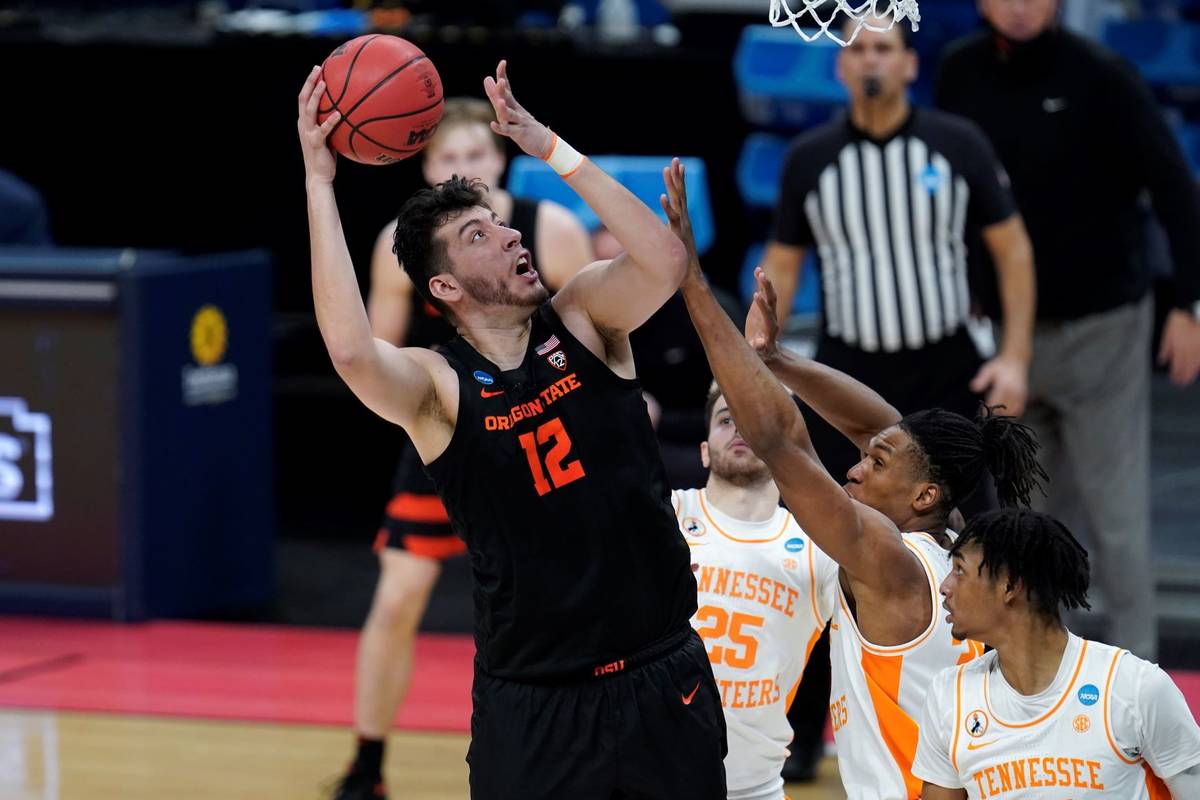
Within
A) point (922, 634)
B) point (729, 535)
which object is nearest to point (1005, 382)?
point (729, 535)

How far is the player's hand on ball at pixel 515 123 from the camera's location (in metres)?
3.62

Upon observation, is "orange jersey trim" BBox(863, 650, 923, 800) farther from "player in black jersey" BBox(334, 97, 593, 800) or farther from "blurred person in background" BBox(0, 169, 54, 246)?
"blurred person in background" BBox(0, 169, 54, 246)

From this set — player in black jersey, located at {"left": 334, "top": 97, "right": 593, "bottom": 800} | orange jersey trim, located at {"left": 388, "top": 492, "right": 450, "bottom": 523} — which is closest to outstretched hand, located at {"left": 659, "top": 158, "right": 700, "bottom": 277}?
player in black jersey, located at {"left": 334, "top": 97, "right": 593, "bottom": 800}

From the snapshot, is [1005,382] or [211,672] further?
[211,672]

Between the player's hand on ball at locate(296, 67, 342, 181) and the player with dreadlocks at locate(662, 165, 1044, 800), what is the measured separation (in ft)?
2.18

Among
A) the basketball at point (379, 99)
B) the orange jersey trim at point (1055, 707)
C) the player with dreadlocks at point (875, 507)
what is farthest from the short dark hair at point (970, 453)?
the basketball at point (379, 99)

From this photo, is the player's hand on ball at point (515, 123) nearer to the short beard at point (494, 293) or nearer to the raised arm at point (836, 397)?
the short beard at point (494, 293)

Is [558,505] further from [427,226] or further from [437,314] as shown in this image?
[437,314]

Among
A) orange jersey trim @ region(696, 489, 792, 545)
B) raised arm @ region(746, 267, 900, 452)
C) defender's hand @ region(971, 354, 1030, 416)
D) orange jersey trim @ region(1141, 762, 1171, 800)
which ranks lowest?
orange jersey trim @ region(1141, 762, 1171, 800)

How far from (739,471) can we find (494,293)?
0.87m

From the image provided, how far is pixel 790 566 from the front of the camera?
4.31 m

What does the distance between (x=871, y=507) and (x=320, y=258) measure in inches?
49.0

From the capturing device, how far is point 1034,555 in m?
3.62

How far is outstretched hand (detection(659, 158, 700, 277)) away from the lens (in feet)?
11.7
